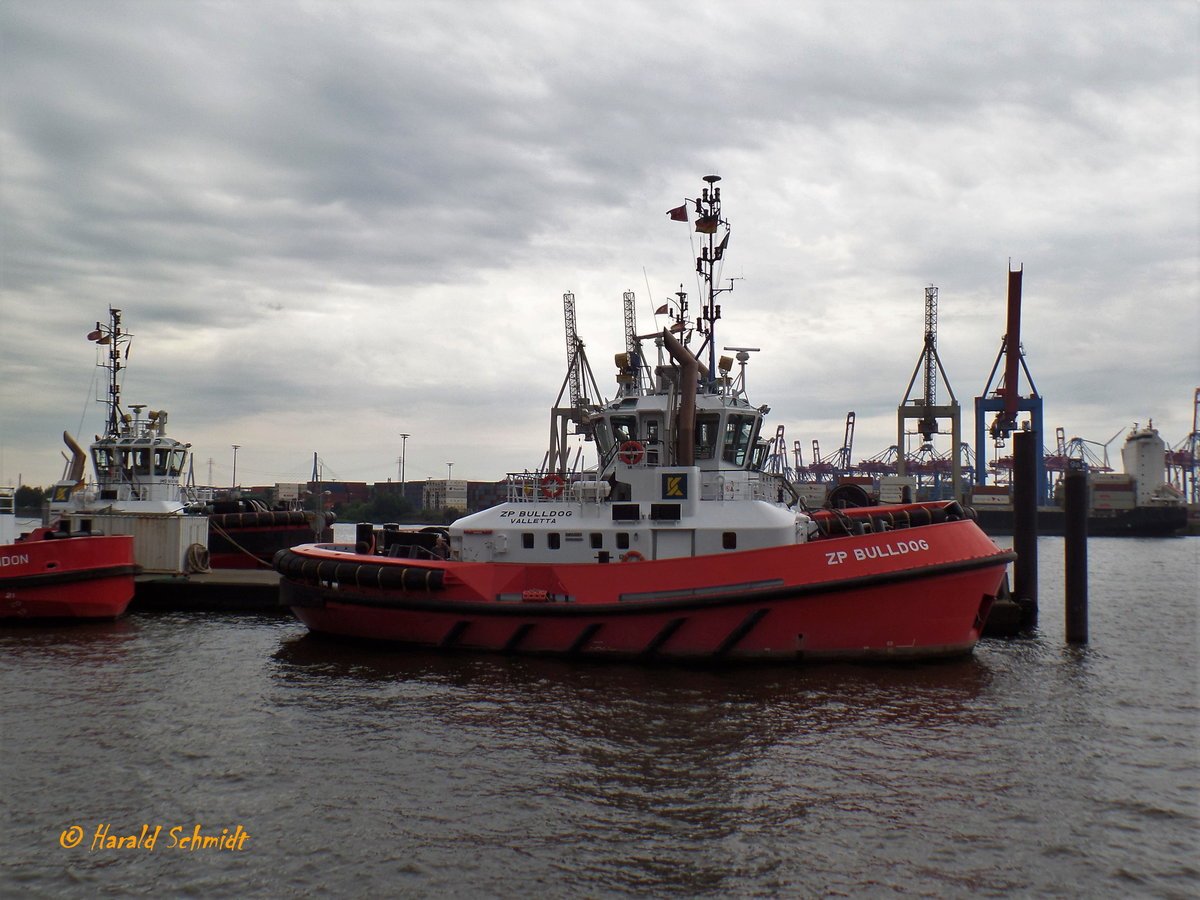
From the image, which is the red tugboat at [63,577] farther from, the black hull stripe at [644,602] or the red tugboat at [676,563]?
the black hull stripe at [644,602]

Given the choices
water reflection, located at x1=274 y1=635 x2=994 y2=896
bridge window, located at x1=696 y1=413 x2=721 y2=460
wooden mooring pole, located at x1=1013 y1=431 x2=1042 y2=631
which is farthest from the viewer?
wooden mooring pole, located at x1=1013 y1=431 x2=1042 y2=631

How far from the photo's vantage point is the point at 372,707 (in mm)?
9320

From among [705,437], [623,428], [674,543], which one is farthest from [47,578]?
[705,437]

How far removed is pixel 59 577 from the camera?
14312mm

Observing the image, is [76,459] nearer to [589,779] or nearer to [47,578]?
[47,578]

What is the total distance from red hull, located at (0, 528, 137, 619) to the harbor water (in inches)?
122

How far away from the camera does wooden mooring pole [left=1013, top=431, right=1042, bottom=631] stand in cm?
1477

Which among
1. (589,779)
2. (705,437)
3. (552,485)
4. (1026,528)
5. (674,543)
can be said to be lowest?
(589,779)

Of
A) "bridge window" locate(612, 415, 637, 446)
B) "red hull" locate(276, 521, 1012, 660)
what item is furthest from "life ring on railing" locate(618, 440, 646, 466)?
"red hull" locate(276, 521, 1012, 660)

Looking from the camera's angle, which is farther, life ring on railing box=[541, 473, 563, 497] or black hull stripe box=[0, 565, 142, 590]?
black hull stripe box=[0, 565, 142, 590]

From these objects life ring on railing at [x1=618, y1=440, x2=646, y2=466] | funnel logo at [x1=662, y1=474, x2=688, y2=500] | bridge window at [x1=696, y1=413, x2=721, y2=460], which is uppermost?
bridge window at [x1=696, y1=413, x2=721, y2=460]

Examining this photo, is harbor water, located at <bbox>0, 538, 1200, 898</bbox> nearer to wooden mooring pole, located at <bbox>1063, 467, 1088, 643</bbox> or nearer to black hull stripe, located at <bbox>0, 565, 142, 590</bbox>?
wooden mooring pole, located at <bbox>1063, 467, 1088, 643</bbox>

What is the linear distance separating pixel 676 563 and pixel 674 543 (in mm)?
877

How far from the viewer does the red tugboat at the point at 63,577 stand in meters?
14.3
